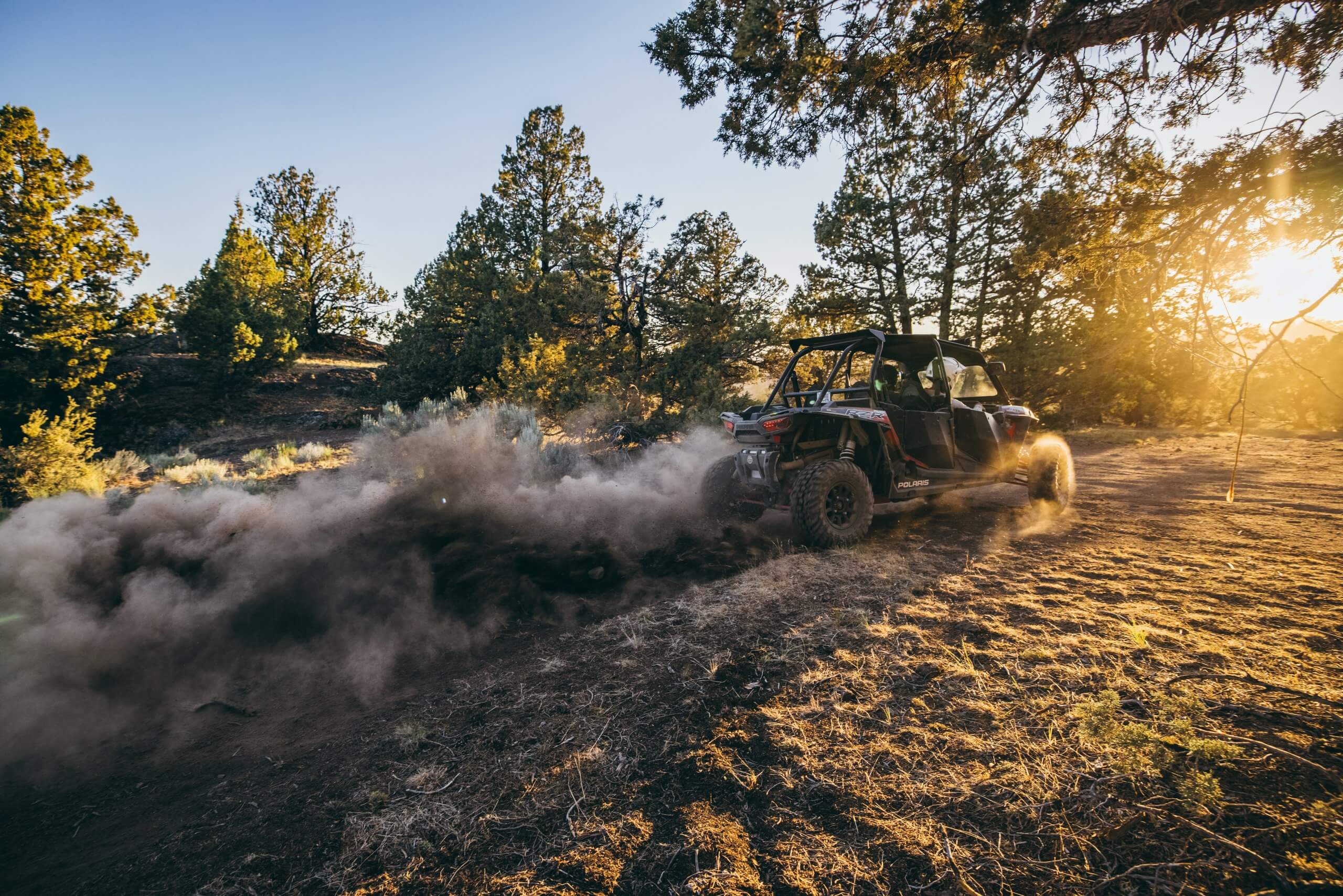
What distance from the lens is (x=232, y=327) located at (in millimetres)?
21266

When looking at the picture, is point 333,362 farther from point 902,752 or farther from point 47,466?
point 902,752

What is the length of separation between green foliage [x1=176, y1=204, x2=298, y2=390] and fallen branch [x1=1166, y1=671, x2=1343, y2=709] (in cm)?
2788

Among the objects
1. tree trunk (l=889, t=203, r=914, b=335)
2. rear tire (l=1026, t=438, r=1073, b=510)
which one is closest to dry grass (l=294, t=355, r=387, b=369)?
tree trunk (l=889, t=203, r=914, b=335)

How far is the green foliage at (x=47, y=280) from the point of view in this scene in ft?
Answer: 46.9

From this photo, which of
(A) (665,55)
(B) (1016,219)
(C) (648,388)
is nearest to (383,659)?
(A) (665,55)

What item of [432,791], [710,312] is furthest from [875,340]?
[710,312]

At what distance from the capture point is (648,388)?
50.8 ft

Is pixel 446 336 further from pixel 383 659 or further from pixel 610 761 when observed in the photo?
pixel 610 761

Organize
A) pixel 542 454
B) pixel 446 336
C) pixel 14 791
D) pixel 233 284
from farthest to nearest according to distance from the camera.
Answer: pixel 233 284, pixel 446 336, pixel 542 454, pixel 14 791

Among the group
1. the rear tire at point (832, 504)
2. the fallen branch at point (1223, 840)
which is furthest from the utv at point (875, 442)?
the fallen branch at point (1223, 840)

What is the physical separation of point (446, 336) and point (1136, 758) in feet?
64.7

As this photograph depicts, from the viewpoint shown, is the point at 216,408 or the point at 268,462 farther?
the point at 216,408

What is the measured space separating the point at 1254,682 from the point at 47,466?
17549 mm

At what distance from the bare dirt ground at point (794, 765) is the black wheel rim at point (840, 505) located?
151 cm
